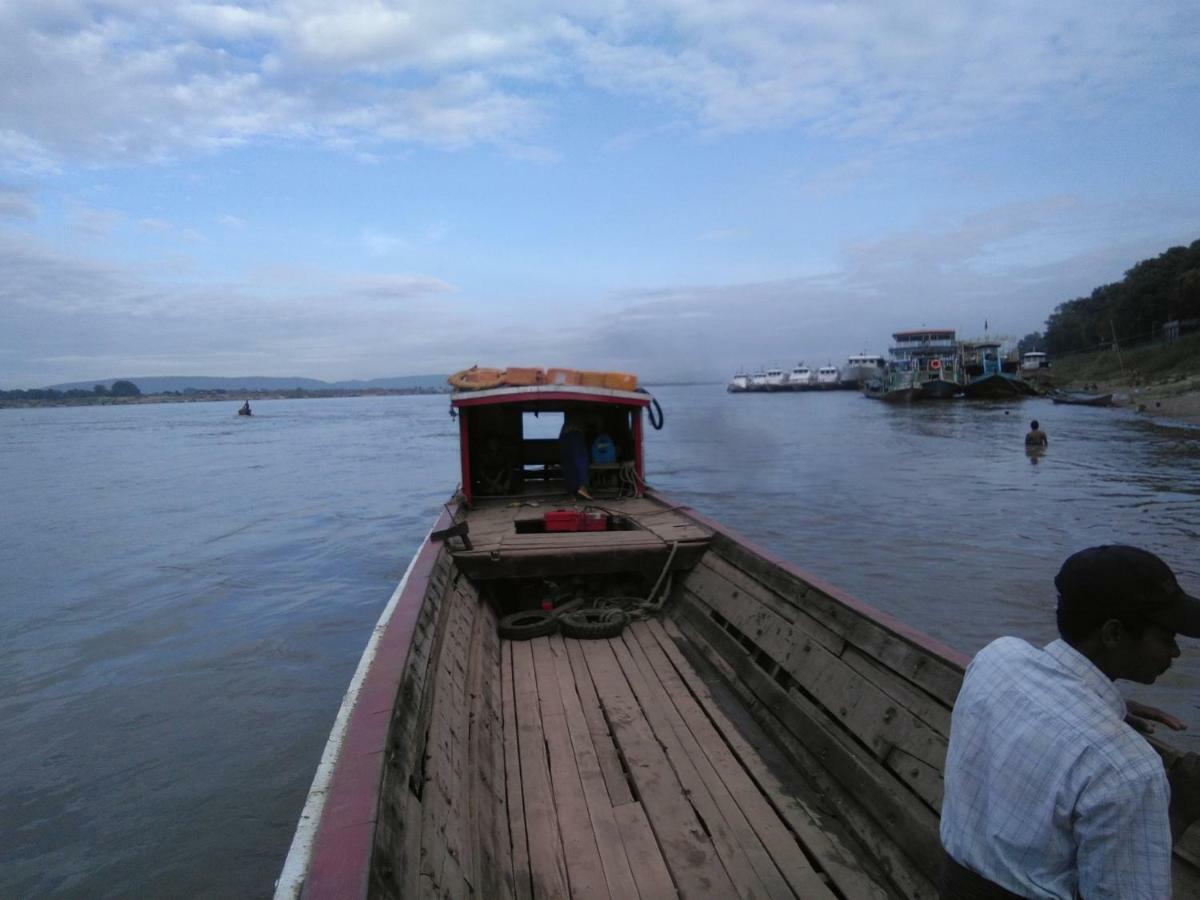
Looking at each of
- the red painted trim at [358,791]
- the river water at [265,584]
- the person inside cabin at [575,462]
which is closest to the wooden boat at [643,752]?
the red painted trim at [358,791]

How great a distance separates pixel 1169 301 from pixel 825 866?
67248mm

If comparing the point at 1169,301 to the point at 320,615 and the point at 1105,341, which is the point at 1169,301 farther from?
the point at 320,615

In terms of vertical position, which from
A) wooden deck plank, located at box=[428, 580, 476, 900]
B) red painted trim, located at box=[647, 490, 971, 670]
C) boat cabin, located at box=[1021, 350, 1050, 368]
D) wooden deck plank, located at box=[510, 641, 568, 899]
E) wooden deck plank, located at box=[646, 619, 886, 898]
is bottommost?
wooden deck plank, located at box=[646, 619, 886, 898]

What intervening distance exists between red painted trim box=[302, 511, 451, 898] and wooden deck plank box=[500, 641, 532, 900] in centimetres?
89

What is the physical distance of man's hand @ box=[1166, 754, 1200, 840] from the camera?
1716 mm

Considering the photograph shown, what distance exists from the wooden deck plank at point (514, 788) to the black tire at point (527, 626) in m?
0.49

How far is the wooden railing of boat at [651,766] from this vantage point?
8.32ft

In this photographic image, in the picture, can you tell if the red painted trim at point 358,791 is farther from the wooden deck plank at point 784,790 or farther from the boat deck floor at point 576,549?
the boat deck floor at point 576,549

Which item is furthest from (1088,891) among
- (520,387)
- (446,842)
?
(520,387)

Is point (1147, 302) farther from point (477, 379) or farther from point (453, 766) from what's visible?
point (453, 766)

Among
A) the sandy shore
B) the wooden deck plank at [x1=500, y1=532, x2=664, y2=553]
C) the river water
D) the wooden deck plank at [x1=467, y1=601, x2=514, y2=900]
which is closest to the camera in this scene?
the wooden deck plank at [x1=467, y1=601, x2=514, y2=900]

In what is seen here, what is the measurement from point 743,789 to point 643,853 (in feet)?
2.43

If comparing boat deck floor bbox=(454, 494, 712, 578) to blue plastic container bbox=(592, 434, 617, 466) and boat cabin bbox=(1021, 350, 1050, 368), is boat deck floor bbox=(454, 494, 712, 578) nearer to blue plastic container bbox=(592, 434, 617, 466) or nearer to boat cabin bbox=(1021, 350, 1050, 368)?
blue plastic container bbox=(592, 434, 617, 466)

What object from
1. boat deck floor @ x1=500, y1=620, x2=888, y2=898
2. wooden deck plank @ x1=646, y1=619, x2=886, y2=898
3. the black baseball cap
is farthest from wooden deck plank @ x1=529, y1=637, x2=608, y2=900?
the black baseball cap
